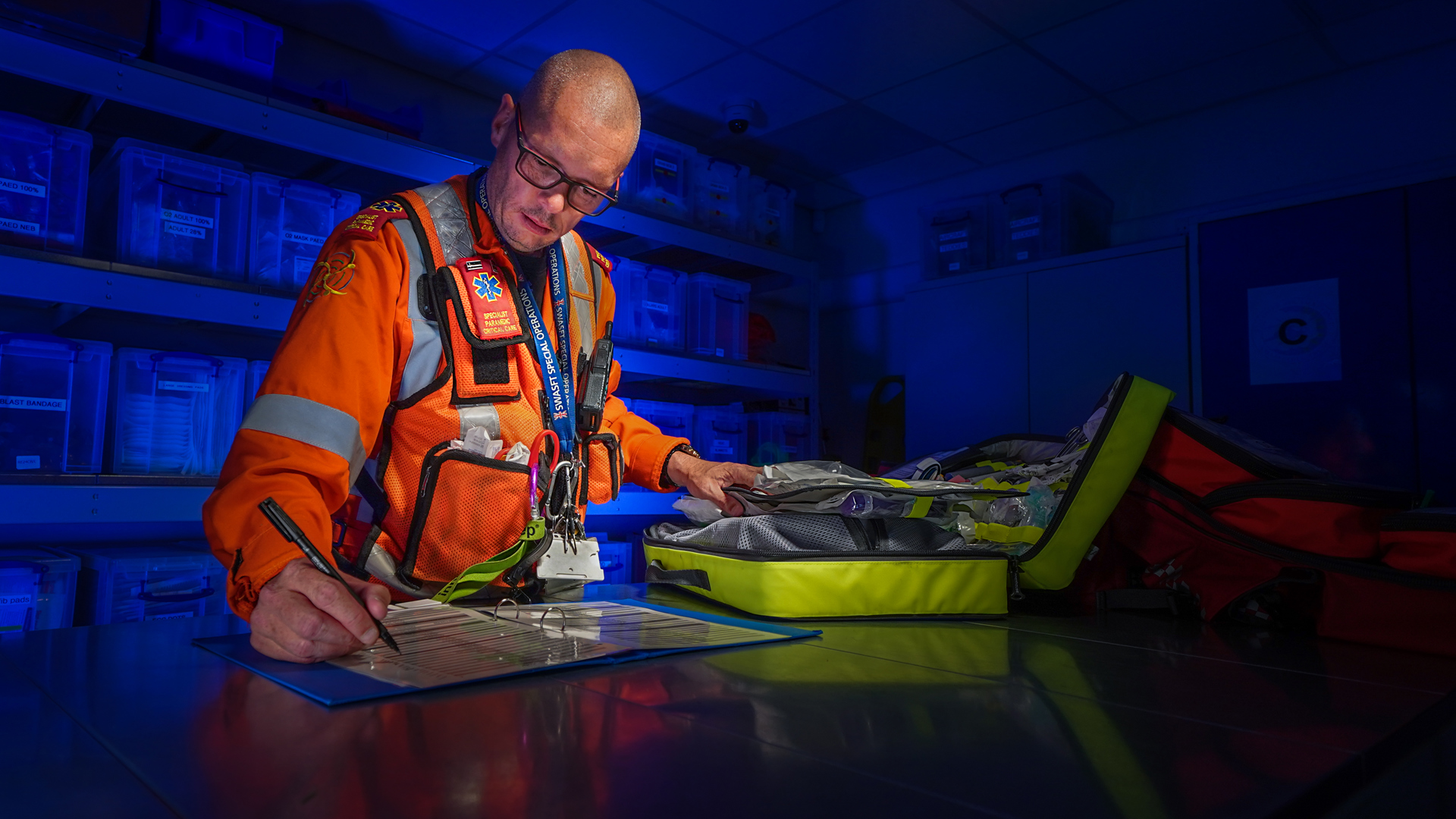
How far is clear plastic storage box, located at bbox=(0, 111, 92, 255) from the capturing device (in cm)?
185

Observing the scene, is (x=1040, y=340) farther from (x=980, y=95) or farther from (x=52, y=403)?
(x=52, y=403)

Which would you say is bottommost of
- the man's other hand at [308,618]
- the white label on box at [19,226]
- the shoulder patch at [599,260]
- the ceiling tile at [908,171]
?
the man's other hand at [308,618]

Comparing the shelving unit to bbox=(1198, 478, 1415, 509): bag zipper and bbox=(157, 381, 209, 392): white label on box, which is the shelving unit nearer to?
bbox=(157, 381, 209, 392): white label on box

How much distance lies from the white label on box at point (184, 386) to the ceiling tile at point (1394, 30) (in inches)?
141

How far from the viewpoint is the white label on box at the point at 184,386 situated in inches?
81.5

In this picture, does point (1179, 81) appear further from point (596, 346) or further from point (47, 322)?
point (47, 322)

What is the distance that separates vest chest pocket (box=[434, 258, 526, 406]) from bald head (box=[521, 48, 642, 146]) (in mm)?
275

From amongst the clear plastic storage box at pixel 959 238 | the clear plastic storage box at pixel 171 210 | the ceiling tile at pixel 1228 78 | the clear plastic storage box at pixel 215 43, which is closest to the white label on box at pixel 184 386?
the clear plastic storage box at pixel 171 210

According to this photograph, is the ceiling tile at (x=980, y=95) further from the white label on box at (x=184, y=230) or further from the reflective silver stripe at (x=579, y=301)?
the white label on box at (x=184, y=230)

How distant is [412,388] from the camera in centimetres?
117

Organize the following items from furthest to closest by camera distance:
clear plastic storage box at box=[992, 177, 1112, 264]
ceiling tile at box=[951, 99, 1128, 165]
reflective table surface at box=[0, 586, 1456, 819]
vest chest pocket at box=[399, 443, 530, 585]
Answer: ceiling tile at box=[951, 99, 1128, 165]
clear plastic storage box at box=[992, 177, 1112, 264]
vest chest pocket at box=[399, 443, 530, 585]
reflective table surface at box=[0, 586, 1456, 819]

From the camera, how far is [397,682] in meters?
0.66

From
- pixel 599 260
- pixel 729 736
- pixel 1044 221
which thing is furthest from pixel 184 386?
pixel 1044 221

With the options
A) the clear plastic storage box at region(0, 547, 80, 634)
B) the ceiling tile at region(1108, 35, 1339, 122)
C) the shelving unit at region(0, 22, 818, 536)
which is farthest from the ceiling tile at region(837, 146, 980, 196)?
the clear plastic storage box at region(0, 547, 80, 634)
